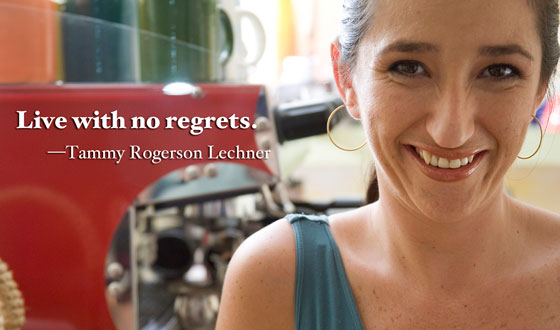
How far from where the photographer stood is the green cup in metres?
0.84

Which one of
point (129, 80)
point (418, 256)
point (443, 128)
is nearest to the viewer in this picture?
point (443, 128)

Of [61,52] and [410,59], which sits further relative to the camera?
[61,52]

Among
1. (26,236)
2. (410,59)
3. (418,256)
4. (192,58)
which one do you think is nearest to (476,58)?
(410,59)

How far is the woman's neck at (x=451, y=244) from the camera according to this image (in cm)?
68

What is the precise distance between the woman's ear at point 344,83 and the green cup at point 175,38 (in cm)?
23

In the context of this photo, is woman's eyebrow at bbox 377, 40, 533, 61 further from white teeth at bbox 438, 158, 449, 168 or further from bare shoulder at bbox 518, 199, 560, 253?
bare shoulder at bbox 518, 199, 560, 253

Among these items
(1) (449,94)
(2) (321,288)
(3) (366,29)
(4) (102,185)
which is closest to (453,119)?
(1) (449,94)

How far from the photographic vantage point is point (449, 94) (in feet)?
1.83

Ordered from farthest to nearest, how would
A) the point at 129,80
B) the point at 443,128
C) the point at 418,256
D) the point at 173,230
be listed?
the point at 173,230 → the point at 129,80 → the point at 418,256 → the point at 443,128

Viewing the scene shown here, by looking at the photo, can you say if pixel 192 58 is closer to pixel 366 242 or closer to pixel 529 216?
pixel 366 242

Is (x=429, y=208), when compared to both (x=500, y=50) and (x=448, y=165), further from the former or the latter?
(x=500, y=50)

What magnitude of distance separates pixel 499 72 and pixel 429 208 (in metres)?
0.15

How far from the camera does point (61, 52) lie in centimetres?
79

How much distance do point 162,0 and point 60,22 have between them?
145mm
